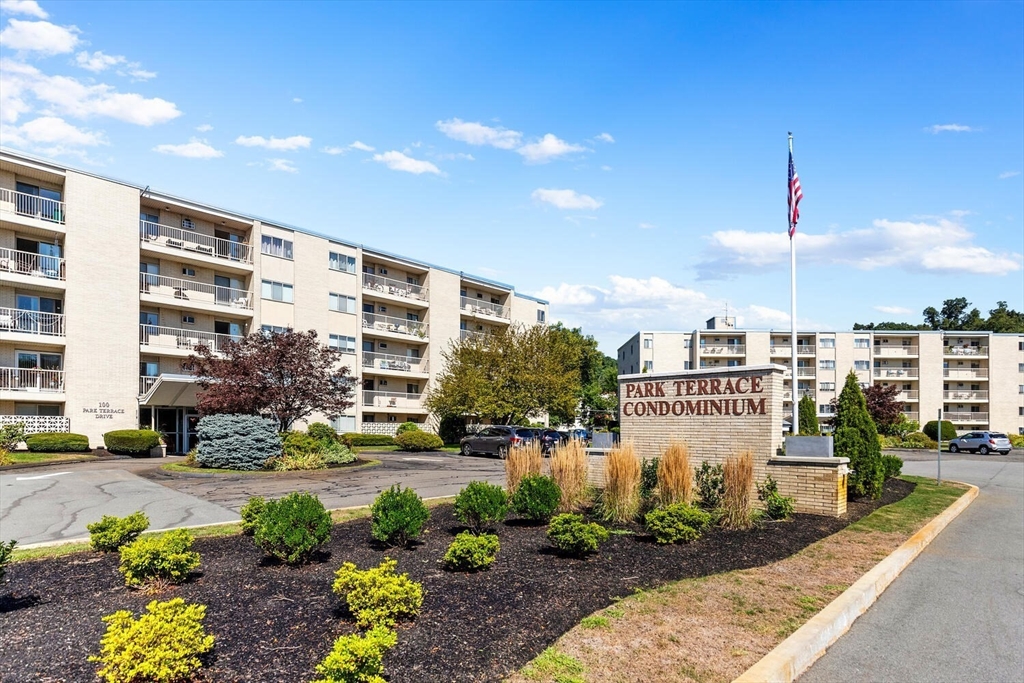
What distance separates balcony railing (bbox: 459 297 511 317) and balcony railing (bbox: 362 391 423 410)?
8.70 m

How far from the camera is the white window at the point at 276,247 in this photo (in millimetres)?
38000

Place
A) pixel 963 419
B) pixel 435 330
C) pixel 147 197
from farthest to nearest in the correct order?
pixel 963 419 → pixel 435 330 → pixel 147 197

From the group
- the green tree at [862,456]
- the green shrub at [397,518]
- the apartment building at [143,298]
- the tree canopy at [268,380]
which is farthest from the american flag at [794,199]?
the apartment building at [143,298]

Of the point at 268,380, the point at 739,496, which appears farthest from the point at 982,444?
the point at 268,380

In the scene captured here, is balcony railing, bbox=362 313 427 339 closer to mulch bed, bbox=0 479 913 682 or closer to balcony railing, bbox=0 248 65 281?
balcony railing, bbox=0 248 65 281

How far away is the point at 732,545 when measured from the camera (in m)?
9.05

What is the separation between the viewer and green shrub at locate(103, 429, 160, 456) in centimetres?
2802

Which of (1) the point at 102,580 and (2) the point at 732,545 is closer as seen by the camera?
(1) the point at 102,580

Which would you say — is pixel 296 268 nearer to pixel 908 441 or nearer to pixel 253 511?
pixel 253 511

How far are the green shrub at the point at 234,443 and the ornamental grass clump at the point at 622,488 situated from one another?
49.7ft

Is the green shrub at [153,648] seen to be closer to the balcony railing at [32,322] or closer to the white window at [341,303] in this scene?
the balcony railing at [32,322]

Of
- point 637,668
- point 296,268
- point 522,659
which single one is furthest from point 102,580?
point 296,268

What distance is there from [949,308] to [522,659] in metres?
128

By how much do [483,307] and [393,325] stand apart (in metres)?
9.12
